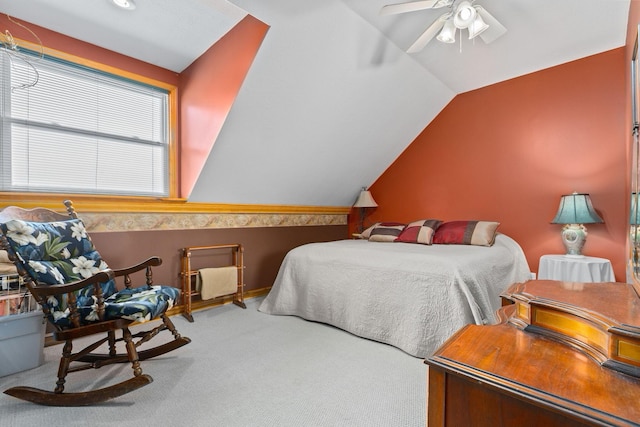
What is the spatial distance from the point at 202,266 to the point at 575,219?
3.46 m

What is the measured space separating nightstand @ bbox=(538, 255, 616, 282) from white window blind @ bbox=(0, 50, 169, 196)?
142 inches

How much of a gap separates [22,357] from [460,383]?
2.53 meters

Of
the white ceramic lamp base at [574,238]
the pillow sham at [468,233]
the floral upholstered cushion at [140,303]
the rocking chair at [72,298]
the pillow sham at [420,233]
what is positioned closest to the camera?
the rocking chair at [72,298]

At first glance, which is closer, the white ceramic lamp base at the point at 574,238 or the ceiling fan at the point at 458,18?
the ceiling fan at the point at 458,18

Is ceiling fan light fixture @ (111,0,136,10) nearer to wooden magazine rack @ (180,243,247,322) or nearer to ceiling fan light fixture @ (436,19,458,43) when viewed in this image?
wooden magazine rack @ (180,243,247,322)

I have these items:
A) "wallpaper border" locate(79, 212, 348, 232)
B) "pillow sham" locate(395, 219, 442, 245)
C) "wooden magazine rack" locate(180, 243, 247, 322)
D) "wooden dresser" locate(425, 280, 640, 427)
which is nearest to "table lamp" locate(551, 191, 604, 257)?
"pillow sham" locate(395, 219, 442, 245)

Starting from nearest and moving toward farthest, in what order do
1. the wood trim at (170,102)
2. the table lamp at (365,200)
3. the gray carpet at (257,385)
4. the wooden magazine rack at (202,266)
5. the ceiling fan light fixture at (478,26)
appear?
1. the gray carpet at (257,385)
2. the ceiling fan light fixture at (478,26)
3. the wood trim at (170,102)
4. the wooden magazine rack at (202,266)
5. the table lamp at (365,200)

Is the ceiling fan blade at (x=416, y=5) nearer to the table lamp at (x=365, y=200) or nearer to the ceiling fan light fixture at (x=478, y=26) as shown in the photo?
the ceiling fan light fixture at (x=478, y=26)

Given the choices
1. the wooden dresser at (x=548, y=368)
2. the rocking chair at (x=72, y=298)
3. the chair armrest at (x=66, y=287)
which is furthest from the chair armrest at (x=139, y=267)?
the wooden dresser at (x=548, y=368)

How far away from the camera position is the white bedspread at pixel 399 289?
211 cm

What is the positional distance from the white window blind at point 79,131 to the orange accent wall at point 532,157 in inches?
121

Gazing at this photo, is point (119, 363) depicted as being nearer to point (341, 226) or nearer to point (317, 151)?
point (317, 151)

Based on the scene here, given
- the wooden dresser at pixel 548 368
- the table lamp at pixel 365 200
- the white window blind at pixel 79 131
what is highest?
the white window blind at pixel 79 131

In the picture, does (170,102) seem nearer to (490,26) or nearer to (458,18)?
(458,18)
